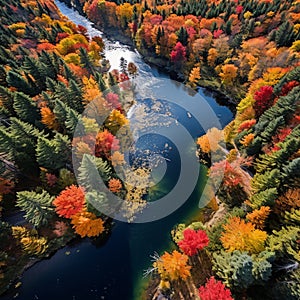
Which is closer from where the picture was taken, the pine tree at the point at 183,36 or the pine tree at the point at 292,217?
the pine tree at the point at 292,217

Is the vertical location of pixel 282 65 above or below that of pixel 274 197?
above

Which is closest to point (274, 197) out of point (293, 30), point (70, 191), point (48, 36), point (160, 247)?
point (160, 247)

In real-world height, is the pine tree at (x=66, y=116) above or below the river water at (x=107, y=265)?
above

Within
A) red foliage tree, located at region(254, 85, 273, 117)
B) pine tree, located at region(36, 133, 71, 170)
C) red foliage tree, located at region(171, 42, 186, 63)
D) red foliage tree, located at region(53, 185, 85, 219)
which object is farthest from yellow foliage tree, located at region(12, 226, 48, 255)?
red foliage tree, located at region(171, 42, 186, 63)

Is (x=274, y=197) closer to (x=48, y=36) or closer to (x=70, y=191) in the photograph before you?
(x=70, y=191)

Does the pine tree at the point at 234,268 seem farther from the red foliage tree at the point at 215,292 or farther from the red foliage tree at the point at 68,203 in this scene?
the red foliage tree at the point at 68,203

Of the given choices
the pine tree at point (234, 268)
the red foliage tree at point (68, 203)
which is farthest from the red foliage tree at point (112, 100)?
the pine tree at point (234, 268)

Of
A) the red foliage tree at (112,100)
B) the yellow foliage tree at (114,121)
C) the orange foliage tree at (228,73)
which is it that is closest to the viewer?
the yellow foliage tree at (114,121)
